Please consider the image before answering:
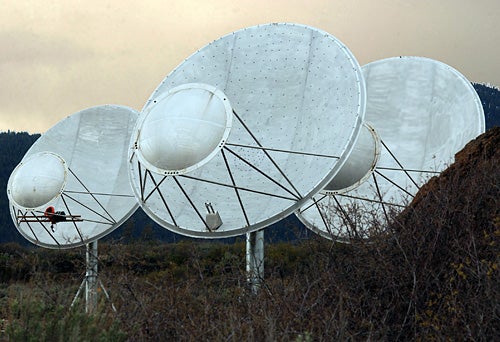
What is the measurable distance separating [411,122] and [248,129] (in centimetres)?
765

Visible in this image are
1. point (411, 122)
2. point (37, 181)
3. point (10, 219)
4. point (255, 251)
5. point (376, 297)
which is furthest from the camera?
point (10, 219)

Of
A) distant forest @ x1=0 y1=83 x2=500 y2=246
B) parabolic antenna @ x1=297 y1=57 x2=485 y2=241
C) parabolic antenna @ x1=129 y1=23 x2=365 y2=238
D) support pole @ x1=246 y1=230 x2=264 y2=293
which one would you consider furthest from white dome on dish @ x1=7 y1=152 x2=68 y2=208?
distant forest @ x1=0 y1=83 x2=500 y2=246

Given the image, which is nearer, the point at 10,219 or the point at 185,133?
the point at 185,133

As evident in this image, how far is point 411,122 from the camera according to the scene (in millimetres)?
21484

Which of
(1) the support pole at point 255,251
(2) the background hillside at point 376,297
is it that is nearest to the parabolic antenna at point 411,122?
(1) the support pole at point 255,251

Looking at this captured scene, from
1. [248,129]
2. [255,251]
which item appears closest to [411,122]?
[255,251]

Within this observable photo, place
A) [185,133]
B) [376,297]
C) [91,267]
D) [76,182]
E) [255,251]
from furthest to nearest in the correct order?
[76,182]
[91,267]
[255,251]
[185,133]
[376,297]

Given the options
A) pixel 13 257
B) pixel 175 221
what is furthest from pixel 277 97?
pixel 13 257

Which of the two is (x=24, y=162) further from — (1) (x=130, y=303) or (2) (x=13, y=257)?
(2) (x=13, y=257)

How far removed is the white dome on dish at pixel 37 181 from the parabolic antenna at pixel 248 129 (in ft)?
18.6

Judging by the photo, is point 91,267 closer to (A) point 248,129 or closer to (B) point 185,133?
(A) point 248,129

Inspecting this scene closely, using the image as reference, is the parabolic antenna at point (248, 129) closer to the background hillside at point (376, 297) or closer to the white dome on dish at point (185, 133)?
the white dome on dish at point (185, 133)

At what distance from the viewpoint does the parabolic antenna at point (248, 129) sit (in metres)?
14.1

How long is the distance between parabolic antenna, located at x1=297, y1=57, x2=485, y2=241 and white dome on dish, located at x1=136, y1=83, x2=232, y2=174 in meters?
6.08
